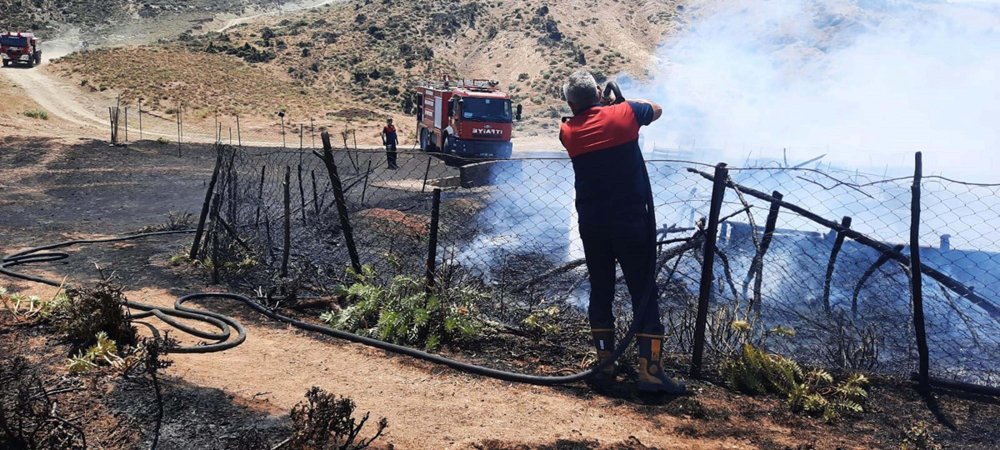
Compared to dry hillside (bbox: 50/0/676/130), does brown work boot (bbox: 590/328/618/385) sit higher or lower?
lower

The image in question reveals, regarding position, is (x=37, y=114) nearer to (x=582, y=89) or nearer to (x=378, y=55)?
(x=378, y=55)

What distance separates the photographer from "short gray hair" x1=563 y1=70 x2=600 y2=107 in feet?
14.4

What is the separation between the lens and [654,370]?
4414mm

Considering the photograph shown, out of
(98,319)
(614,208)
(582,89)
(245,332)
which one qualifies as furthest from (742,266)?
(98,319)

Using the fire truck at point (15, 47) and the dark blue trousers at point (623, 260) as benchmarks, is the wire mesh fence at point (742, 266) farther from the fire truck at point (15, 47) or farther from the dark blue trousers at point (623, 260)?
the fire truck at point (15, 47)

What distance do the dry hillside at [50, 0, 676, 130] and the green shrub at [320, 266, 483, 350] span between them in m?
32.1

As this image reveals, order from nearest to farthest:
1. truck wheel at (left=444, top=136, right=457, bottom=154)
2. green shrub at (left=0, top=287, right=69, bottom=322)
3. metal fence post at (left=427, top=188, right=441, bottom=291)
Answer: green shrub at (left=0, top=287, right=69, bottom=322) < metal fence post at (left=427, top=188, right=441, bottom=291) < truck wheel at (left=444, top=136, right=457, bottom=154)

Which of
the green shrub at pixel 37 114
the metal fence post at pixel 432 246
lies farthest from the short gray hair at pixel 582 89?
the green shrub at pixel 37 114

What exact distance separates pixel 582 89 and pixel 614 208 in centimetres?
76

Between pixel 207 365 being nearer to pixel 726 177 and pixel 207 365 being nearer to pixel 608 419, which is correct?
pixel 608 419

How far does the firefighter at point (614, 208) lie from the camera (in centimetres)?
429

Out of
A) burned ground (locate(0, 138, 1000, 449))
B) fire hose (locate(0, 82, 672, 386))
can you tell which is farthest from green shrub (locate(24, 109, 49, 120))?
burned ground (locate(0, 138, 1000, 449))

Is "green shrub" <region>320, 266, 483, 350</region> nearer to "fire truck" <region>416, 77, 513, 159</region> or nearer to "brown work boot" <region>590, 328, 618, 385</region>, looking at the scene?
"brown work boot" <region>590, 328, 618, 385</region>

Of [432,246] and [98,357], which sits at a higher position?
[432,246]
